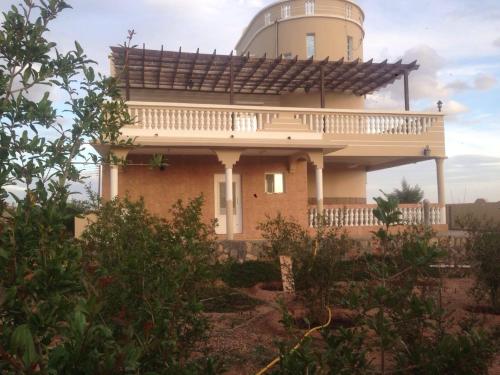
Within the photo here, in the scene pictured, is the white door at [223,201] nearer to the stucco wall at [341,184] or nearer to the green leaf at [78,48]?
the stucco wall at [341,184]

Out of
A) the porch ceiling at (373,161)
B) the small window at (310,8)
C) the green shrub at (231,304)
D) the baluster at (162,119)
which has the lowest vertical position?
the green shrub at (231,304)

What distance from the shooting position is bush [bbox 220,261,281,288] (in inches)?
396

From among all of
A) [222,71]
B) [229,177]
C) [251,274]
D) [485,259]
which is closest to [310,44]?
[222,71]

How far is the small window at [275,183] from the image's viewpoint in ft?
52.0

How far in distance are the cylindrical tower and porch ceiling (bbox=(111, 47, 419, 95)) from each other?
5.37ft

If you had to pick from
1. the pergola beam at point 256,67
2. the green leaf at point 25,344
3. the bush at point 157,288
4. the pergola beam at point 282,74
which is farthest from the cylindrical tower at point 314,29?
the green leaf at point 25,344

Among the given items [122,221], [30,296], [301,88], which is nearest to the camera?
[30,296]

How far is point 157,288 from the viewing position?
9.74 feet

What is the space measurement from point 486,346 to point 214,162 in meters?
12.7

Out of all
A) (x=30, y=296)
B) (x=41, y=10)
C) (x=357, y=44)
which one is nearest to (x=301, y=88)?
(x=357, y=44)

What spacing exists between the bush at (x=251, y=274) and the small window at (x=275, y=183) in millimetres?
4773

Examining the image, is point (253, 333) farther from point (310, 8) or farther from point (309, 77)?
point (310, 8)

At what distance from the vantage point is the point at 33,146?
2.80 metres

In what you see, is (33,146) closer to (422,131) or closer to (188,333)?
(188,333)
